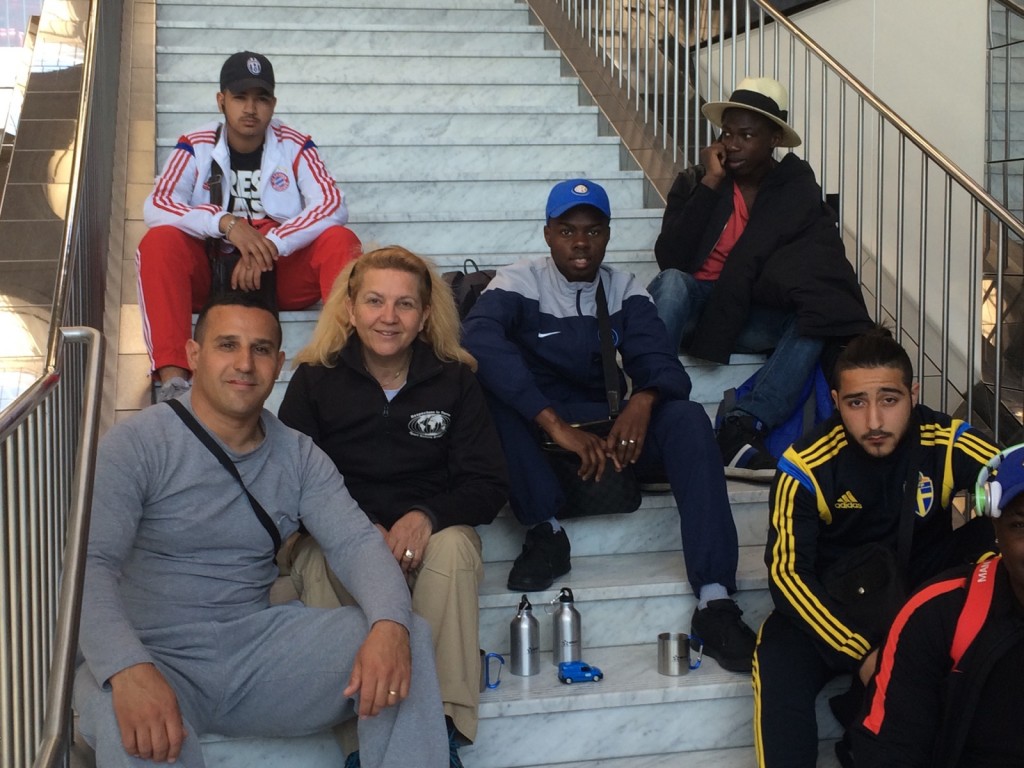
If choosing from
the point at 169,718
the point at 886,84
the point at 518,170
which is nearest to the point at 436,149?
the point at 518,170

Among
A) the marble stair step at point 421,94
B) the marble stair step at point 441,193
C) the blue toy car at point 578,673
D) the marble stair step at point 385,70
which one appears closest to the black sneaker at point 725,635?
the blue toy car at point 578,673

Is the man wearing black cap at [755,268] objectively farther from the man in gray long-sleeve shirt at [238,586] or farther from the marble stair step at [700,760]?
the man in gray long-sleeve shirt at [238,586]

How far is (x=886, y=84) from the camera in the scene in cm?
503

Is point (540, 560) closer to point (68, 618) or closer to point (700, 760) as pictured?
point (700, 760)

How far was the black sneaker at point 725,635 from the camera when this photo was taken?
266cm

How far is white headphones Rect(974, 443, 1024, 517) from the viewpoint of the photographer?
6.37 feet

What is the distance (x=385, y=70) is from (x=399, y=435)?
294 cm

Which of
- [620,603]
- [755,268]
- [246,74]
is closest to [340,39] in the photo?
[246,74]

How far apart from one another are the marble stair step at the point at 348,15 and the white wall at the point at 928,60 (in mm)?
1550

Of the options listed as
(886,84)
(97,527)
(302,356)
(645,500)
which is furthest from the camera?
(886,84)

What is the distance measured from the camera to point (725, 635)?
2.69 metres

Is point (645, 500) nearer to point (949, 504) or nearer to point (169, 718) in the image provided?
point (949, 504)

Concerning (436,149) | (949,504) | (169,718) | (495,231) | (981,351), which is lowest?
(169,718)

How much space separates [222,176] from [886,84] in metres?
2.86
